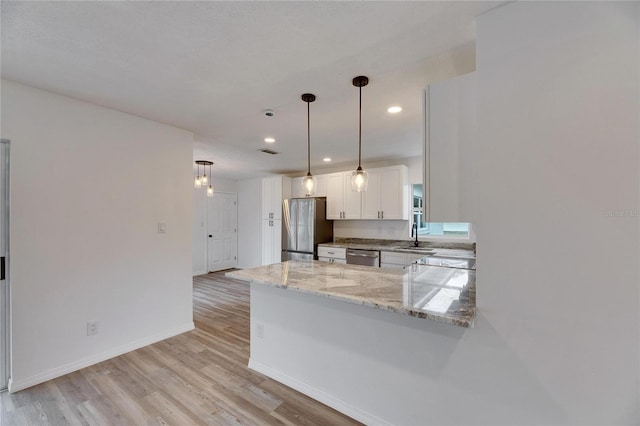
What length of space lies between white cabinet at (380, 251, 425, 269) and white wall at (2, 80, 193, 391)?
111 inches

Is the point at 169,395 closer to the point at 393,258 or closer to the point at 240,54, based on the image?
the point at 240,54

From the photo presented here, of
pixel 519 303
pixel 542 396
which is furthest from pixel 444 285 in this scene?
pixel 542 396

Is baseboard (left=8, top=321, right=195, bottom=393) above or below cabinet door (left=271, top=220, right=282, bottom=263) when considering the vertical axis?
below

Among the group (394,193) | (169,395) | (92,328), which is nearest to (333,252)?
(394,193)

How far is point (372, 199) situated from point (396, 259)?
47.2 inches

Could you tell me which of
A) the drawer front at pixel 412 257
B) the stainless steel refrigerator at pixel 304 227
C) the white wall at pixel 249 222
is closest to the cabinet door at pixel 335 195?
the stainless steel refrigerator at pixel 304 227

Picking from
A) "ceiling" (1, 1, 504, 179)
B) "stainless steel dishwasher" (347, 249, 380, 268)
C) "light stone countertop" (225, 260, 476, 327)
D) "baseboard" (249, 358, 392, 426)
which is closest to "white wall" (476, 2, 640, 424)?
"light stone countertop" (225, 260, 476, 327)

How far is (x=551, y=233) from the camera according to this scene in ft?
A: 4.08

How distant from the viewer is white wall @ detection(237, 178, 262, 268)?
6.77m

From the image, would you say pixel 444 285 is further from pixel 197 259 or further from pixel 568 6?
pixel 197 259

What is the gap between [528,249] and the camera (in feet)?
4.25

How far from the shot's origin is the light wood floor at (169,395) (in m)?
1.82

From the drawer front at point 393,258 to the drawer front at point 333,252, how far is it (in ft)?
2.30

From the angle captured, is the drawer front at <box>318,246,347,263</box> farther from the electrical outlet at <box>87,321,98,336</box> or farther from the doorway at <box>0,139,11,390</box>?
the doorway at <box>0,139,11,390</box>
